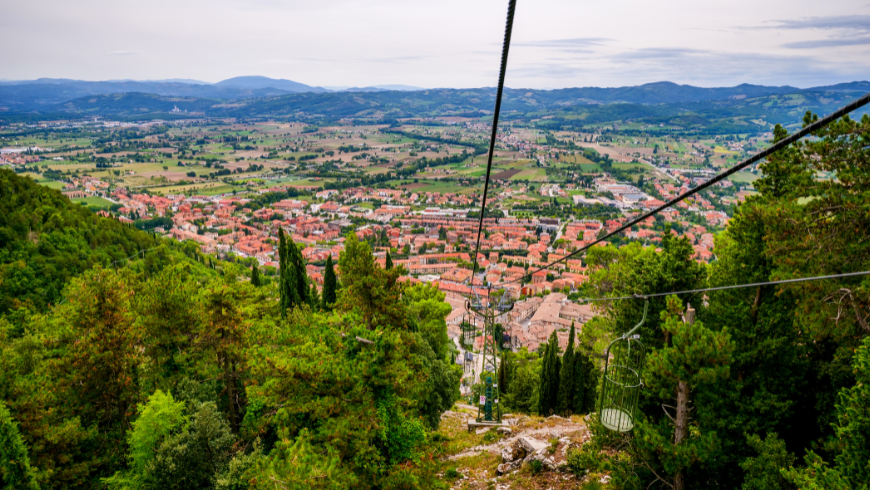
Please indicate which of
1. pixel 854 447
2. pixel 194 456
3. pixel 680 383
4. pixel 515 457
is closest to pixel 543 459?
pixel 515 457

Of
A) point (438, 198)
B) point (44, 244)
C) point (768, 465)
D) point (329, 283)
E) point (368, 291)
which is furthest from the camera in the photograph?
point (438, 198)

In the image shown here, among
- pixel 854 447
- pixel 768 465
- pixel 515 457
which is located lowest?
pixel 515 457

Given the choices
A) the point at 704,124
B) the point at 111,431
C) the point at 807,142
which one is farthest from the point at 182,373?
the point at 704,124

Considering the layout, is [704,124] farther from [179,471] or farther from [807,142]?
[179,471]

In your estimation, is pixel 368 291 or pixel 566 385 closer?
pixel 368 291

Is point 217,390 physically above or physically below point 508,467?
above

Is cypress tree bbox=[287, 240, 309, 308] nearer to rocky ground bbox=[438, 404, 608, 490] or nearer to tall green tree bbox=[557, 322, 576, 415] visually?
rocky ground bbox=[438, 404, 608, 490]

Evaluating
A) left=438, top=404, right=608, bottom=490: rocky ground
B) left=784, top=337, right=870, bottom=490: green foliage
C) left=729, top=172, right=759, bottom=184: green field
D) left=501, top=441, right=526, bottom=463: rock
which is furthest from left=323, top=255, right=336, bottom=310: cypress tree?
left=729, top=172, right=759, bottom=184: green field

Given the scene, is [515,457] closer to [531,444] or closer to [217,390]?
[531,444]
